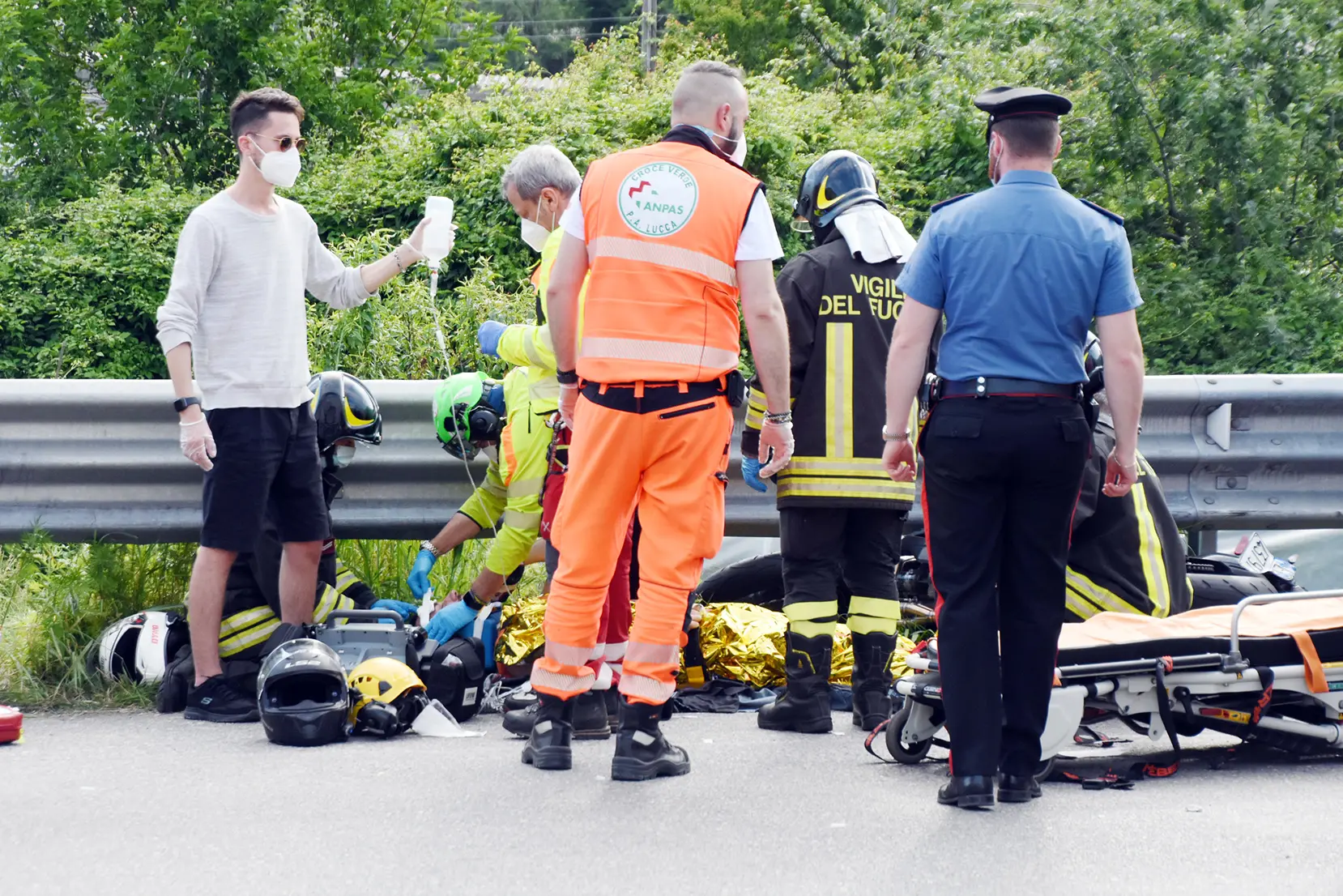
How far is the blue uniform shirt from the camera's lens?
4.25 m

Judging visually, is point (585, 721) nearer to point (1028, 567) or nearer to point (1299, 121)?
point (1028, 567)

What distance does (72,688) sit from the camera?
5.88 m

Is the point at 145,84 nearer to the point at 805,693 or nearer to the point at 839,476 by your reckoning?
the point at 839,476

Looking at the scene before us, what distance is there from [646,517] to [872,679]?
1.26 m

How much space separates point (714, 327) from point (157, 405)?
249 centimetres

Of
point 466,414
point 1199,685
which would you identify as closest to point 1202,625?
point 1199,685

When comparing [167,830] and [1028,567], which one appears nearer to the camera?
[167,830]

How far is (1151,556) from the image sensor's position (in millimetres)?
5445

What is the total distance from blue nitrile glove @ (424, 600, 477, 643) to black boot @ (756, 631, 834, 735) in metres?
1.26

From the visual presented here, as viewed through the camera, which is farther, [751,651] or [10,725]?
[751,651]

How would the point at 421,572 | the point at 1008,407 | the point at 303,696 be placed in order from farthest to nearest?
1. the point at 421,572
2. the point at 303,696
3. the point at 1008,407

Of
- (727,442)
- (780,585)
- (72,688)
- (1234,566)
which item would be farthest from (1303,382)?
(72,688)

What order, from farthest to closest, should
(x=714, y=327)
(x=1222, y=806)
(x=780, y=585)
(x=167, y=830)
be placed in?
(x=780, y=585)
(x=714, y=327)
(x=1222, y=806)
(x=167, y=830)

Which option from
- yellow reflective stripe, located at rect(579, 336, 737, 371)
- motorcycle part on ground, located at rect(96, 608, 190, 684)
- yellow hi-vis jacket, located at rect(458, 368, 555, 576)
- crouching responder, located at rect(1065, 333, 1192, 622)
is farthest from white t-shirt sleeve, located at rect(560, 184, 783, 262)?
motorcycle part on ground, located at rect(96, 608, 190, 684)
